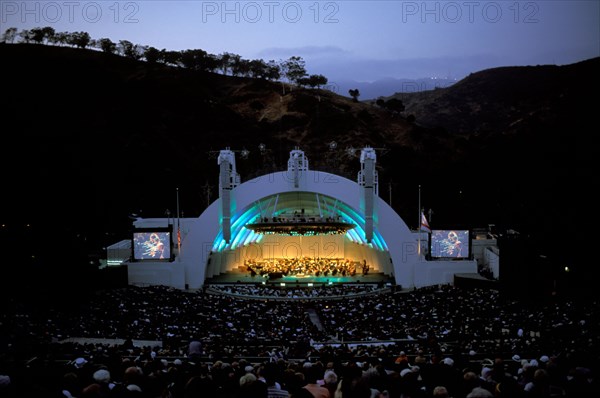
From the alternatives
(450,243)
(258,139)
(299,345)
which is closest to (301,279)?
(450,243)

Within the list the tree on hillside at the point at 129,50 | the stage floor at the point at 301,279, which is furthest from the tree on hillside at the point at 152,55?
the stage floor at the point at 301,279

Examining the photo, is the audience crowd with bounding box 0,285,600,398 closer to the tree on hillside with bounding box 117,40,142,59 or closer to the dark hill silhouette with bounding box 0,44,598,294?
the dark hill silhouette with bounding box 0,44,598,294

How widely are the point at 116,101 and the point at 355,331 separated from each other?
254ft

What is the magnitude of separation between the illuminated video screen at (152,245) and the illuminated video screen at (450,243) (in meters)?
14.7

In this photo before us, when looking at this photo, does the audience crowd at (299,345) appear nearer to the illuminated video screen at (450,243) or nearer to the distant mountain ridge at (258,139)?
the illuminated video screen at (450,243)

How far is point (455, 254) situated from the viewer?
107 ft

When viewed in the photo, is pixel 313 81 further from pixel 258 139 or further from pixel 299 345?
pixel 299 345

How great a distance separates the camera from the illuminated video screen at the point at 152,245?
110 feet

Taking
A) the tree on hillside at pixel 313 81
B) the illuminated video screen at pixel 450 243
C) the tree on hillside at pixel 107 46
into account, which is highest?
the tree on hillside at pixel 107 46

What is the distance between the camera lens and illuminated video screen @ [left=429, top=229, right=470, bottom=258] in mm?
32500

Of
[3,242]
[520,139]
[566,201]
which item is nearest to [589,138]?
[520,139]

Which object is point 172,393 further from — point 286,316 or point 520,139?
point 520,139

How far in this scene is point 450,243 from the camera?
32.7 metres

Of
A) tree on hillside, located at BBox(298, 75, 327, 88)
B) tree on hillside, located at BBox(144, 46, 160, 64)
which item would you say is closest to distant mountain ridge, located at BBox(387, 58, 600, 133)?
tree on hillside, located at BBox(298, 75, 327, 88)
